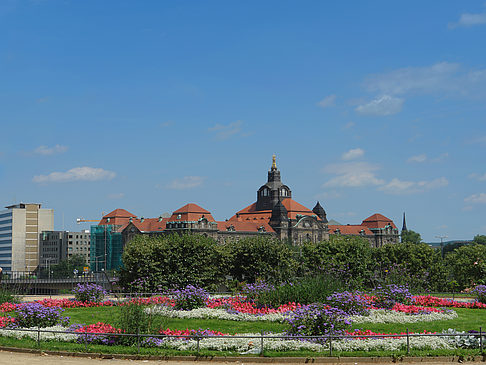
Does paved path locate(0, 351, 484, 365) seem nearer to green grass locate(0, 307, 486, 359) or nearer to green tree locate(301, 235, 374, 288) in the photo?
green grass locate(0, 307, 486, 359)

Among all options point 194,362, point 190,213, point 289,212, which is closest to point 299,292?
point 194,362

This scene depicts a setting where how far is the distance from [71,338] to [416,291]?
874 inches

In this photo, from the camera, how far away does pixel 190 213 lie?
16625cm

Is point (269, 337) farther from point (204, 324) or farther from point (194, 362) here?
point (204, 324)

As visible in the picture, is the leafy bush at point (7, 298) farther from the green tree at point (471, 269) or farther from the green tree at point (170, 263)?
the green tree at point (471, 269)

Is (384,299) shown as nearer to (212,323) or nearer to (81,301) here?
(212,323)

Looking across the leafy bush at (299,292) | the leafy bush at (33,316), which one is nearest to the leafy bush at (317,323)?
the leafy bush at (299,292)

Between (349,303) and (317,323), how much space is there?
21.0ft

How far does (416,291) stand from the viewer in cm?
3712

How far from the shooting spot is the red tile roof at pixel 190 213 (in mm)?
166000

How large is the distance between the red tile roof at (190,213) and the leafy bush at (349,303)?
138m

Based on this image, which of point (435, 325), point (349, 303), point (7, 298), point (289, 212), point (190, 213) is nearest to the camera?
point (435, 325)

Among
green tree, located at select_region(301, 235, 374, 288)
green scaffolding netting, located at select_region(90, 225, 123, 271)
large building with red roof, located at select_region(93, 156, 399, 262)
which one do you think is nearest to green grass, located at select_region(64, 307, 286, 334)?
green tree, located at select_region(301, 235, 374, 288)

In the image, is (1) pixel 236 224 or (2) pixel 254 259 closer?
(2) pixel 254 259
